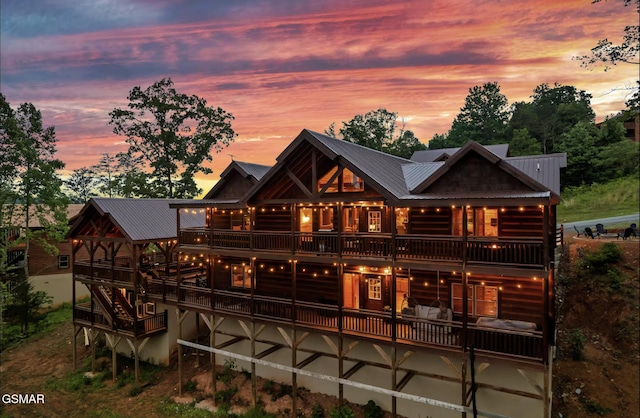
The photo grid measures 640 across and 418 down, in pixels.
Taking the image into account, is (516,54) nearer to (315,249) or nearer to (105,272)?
(315,249)

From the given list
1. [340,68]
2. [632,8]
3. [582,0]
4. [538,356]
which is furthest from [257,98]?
[538,356]

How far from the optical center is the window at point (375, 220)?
1861 centimetres

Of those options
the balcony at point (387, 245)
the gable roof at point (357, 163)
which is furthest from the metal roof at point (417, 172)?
the balcony at point (387, 245)

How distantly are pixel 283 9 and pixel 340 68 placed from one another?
7.10 metres

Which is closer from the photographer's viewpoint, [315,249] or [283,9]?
[315,249]

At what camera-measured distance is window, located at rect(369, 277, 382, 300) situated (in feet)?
59.7

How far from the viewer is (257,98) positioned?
34719 millimetres

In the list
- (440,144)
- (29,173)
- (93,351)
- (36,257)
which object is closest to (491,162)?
(93,351)

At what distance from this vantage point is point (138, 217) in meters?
23.1

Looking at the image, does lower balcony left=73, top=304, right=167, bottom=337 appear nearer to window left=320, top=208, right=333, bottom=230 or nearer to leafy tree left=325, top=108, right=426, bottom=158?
→ window left=320, top=208, right=333, bottom=230

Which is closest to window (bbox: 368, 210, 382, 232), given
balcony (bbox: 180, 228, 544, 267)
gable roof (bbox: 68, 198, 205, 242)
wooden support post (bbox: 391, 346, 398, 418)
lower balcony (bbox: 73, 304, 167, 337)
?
balcony (bbox: 180, 228, 544, 267)

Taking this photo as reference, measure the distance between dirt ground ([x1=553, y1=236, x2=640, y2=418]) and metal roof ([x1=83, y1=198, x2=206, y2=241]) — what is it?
70.8 feet

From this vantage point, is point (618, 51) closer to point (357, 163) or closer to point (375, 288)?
point (357, 163)

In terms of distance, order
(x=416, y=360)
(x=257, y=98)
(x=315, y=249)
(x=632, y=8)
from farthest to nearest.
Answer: (x=257, y=98)
(x=632, y=8)
(x=315, y=249)
(x=416, y=360)
